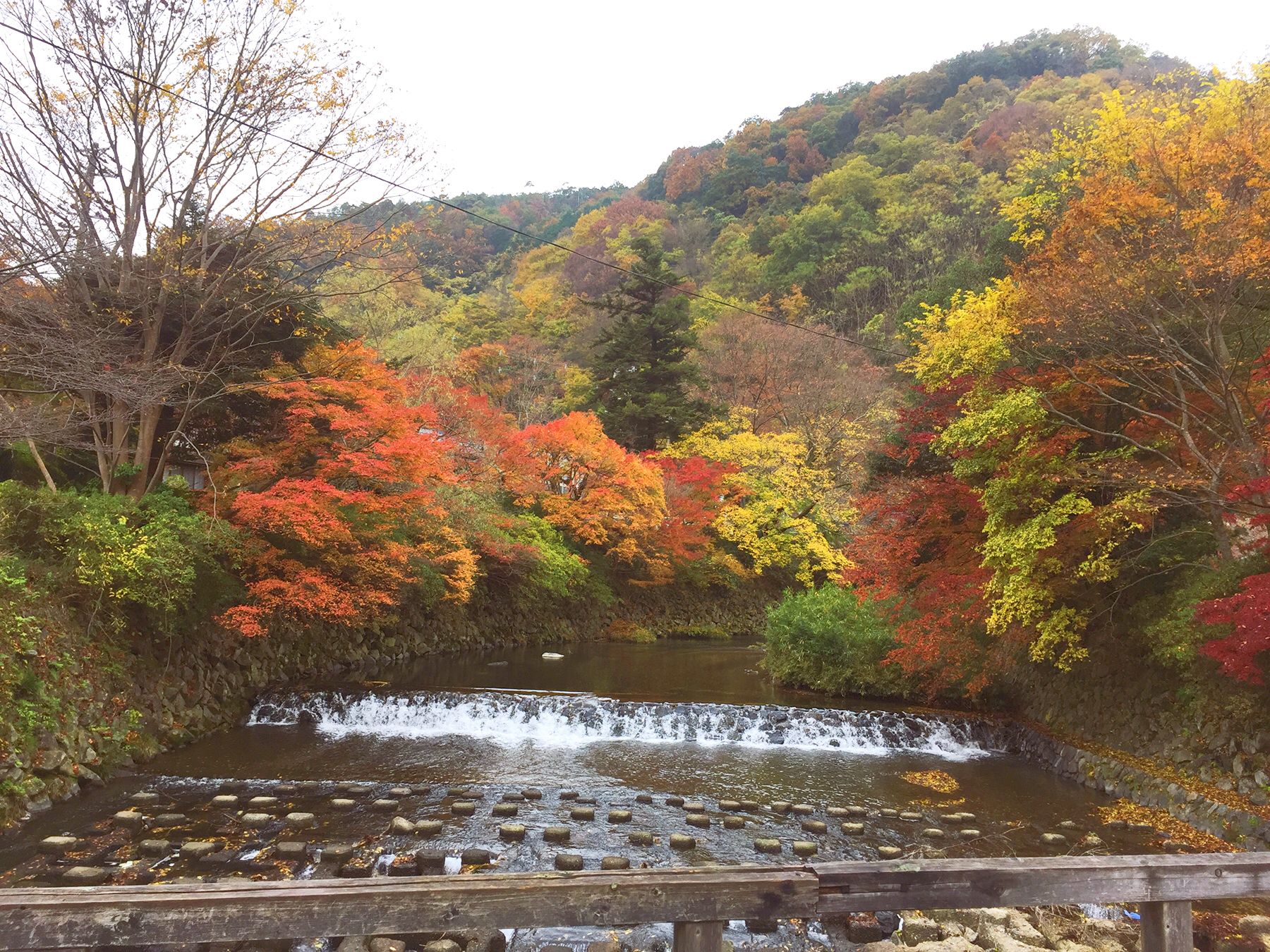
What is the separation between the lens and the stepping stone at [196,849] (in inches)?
229

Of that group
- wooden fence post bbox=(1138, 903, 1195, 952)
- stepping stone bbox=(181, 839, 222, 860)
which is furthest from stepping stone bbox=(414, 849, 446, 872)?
wooden fence post bbox=(1138, 903, 1195, 952)

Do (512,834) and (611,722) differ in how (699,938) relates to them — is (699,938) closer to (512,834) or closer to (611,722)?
(512,834)

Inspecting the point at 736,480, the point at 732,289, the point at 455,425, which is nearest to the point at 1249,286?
the point at 736,480

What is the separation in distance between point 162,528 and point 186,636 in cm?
201

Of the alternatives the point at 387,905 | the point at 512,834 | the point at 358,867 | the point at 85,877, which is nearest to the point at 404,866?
the point at 358,867

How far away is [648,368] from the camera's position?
2664 cm

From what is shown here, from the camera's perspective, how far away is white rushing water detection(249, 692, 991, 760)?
10.5 metres

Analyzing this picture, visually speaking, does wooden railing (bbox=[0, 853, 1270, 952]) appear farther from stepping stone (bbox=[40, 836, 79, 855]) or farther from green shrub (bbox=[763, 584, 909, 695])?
green shrub (bbox=[763, 584, 909, 695])

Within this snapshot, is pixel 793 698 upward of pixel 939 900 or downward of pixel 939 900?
downward

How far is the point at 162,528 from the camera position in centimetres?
903

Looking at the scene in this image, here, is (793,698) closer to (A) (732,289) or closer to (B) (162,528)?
(B) (162,528)

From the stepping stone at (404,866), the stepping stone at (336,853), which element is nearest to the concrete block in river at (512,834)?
the stepping stone at (404,866)

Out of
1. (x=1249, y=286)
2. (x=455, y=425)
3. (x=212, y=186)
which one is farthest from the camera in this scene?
(x=455, y=425)

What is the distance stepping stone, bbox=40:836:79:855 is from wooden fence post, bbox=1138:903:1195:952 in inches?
295
